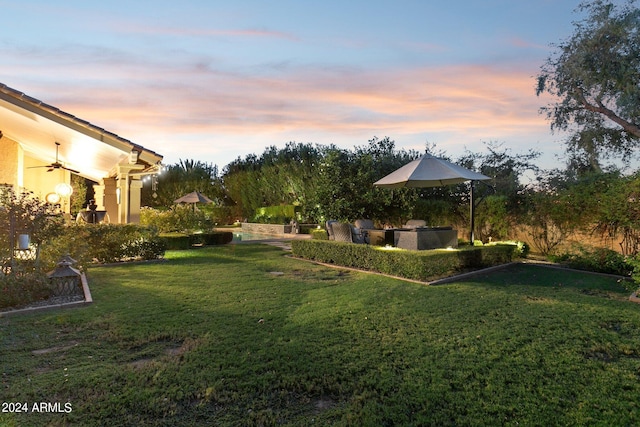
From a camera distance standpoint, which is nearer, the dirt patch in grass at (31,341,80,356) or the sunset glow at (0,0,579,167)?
the dirt patch in grass at (31,341,80,356)

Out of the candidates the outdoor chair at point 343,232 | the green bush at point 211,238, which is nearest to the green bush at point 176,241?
the green bush at point 211,238

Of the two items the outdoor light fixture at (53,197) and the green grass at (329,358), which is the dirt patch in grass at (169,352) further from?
the outdoor light fixture at (53,197)

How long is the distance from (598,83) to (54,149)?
23.0 m

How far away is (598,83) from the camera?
17.4 meters

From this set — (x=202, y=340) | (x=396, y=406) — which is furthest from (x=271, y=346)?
(x=396, y=406)

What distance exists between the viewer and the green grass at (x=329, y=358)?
2947 mm

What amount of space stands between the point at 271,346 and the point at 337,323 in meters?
1.17

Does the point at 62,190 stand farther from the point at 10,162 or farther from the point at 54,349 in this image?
the point at 54,349

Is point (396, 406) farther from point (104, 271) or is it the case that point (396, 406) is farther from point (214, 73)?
point (214, 73)

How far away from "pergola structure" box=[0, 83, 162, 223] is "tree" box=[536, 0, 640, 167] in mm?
18522

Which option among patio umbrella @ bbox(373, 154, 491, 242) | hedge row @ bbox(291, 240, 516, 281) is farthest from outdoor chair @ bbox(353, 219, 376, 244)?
patio umbrella @ bbox(373, 154, 491, 242)

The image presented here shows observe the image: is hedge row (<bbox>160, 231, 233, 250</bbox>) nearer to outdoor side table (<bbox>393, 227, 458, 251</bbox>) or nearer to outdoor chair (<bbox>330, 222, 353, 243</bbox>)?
outdoor chair (<bbox>330, 222, 353, 243</bbox>)

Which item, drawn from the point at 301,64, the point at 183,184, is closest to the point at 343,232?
the point at 301,64

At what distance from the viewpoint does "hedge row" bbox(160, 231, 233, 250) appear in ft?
48.7
